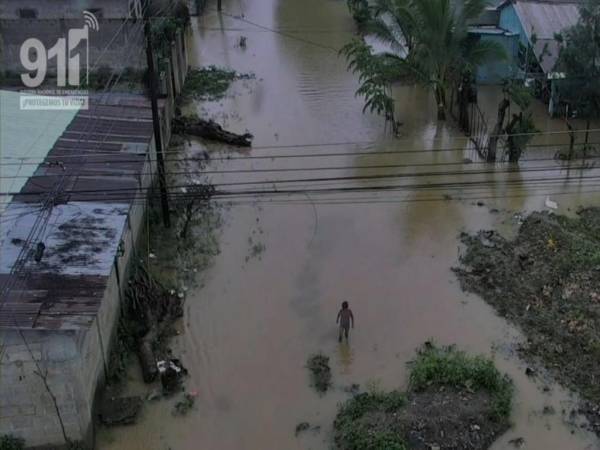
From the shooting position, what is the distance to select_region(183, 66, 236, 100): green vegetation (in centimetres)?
2133

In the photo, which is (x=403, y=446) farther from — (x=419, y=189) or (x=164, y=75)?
(x=164, y=75)

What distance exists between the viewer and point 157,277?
12.6 meters

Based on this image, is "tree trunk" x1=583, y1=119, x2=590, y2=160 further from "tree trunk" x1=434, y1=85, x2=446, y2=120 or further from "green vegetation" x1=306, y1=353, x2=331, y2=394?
"green vegetation" x1=306, y1=353, x2=331, y2=394

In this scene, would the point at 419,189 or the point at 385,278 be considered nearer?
the point at 385,278

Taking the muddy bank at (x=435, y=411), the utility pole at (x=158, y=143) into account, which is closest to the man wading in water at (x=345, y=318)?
the muddy bank at (x=435, y=411)

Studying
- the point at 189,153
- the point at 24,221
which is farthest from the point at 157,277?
the point at 189,153

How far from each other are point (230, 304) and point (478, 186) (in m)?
6.82

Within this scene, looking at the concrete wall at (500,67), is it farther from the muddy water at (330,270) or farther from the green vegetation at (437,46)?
the muddy water at (330,270)

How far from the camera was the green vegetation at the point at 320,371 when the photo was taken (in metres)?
10.3

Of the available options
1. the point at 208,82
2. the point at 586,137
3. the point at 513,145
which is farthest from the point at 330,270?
the point at 208,82

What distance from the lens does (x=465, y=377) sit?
32.9 feet

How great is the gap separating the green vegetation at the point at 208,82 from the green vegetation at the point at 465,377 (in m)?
13.0

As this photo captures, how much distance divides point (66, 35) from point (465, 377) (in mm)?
13521

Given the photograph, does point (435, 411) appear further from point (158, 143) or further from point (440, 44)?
point (440, 44)
